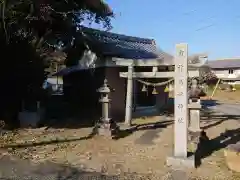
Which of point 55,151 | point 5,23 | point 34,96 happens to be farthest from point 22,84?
point 55,151

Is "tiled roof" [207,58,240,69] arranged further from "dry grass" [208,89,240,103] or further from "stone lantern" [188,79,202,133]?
"stone lantern" [188,79,202,133]

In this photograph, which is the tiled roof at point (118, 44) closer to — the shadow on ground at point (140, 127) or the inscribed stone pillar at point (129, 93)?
the inscribed stone pillar at point (129, 93)

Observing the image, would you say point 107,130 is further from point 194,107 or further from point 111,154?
point 194,107

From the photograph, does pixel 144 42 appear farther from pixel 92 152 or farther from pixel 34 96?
pixel 92 152

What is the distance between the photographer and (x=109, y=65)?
50.1 ft

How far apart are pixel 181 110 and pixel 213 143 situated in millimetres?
3445

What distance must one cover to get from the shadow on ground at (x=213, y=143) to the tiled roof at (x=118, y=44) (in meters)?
6.34

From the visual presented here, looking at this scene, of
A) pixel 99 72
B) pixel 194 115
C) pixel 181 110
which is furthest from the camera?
pixel 99 72

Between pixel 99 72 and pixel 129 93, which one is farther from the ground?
pixel 99 72

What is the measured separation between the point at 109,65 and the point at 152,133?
4.51 metres

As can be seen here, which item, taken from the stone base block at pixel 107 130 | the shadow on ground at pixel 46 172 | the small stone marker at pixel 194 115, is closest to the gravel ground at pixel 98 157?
the shadow on ground at pixel 46 172

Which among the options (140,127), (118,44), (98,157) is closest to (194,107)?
(140,127)

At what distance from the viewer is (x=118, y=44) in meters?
18.2

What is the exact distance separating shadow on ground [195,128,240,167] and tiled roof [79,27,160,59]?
6.34 meters
